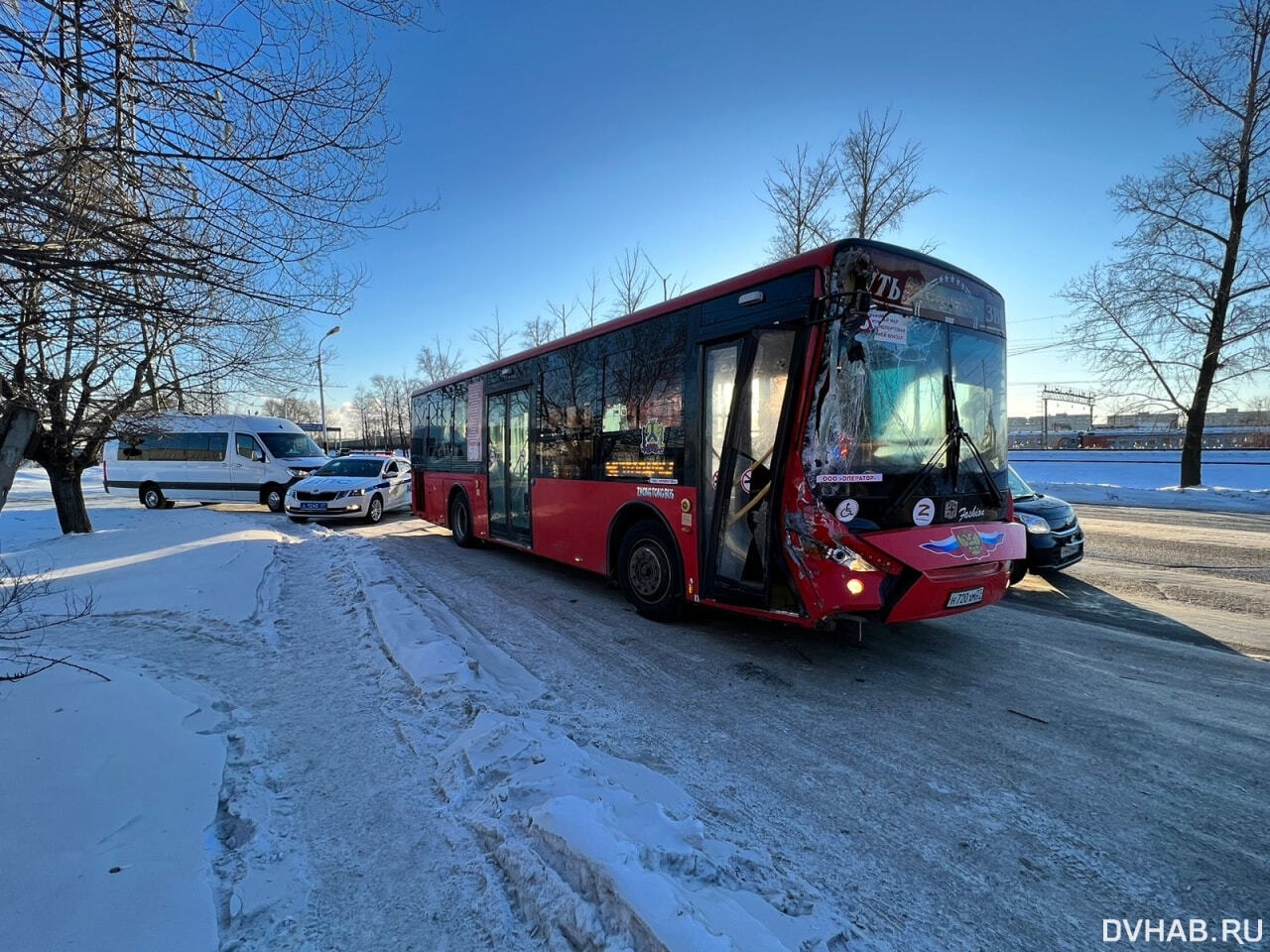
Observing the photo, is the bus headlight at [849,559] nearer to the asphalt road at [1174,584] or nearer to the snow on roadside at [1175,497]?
the asphalt road at [1174,584]

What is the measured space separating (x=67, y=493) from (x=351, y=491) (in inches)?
192

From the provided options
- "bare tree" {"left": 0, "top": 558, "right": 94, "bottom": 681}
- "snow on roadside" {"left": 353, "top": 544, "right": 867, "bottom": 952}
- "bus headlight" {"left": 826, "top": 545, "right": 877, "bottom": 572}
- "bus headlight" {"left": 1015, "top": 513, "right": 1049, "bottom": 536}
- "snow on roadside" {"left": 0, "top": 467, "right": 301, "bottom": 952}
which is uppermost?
"bus headlight" {"left": 826, "top": 545, "right": 877, "bottom": 572}

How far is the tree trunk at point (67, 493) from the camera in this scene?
1050 cm

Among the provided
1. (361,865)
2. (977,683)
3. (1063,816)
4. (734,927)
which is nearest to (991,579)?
(977,683)

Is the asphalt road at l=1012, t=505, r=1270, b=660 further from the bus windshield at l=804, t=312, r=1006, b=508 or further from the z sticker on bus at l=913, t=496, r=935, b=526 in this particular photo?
the z sticker on bus at l=913, t=496, r=935, b=526

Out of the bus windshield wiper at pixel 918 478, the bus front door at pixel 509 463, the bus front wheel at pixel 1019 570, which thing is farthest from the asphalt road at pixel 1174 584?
the bus front door at pixel 509 463

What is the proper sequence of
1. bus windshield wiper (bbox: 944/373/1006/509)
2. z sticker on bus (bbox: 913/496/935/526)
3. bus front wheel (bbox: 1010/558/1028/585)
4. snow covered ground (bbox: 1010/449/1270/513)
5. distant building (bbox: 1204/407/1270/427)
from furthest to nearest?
distant building (bbox: 1204/407/1270/427) < snow covered ground (bbox: 1010/449/1270/513) < bus front wheel (bbox: 1010/558/1028/585) < bus windshield wiper (bbox: 944/373/1006/509) < z sticker on bus (bbox: 913/496/935/526)

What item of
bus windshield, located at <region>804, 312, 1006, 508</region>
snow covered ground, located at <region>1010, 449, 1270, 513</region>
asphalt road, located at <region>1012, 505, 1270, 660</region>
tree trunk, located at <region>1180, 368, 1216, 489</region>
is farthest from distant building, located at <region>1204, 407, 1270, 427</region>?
bus windshield, located at <region>804, 312, 1006, 508</region>

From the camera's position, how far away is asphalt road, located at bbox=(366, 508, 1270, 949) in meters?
2.31

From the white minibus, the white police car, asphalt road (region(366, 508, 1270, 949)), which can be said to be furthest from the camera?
the white minibus

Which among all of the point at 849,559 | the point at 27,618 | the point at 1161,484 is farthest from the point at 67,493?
the point at 1161,484

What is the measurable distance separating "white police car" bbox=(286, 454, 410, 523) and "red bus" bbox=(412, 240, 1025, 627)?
9.83 metres

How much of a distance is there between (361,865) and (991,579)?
474 cm

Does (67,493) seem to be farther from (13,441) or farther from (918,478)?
(918,478)
